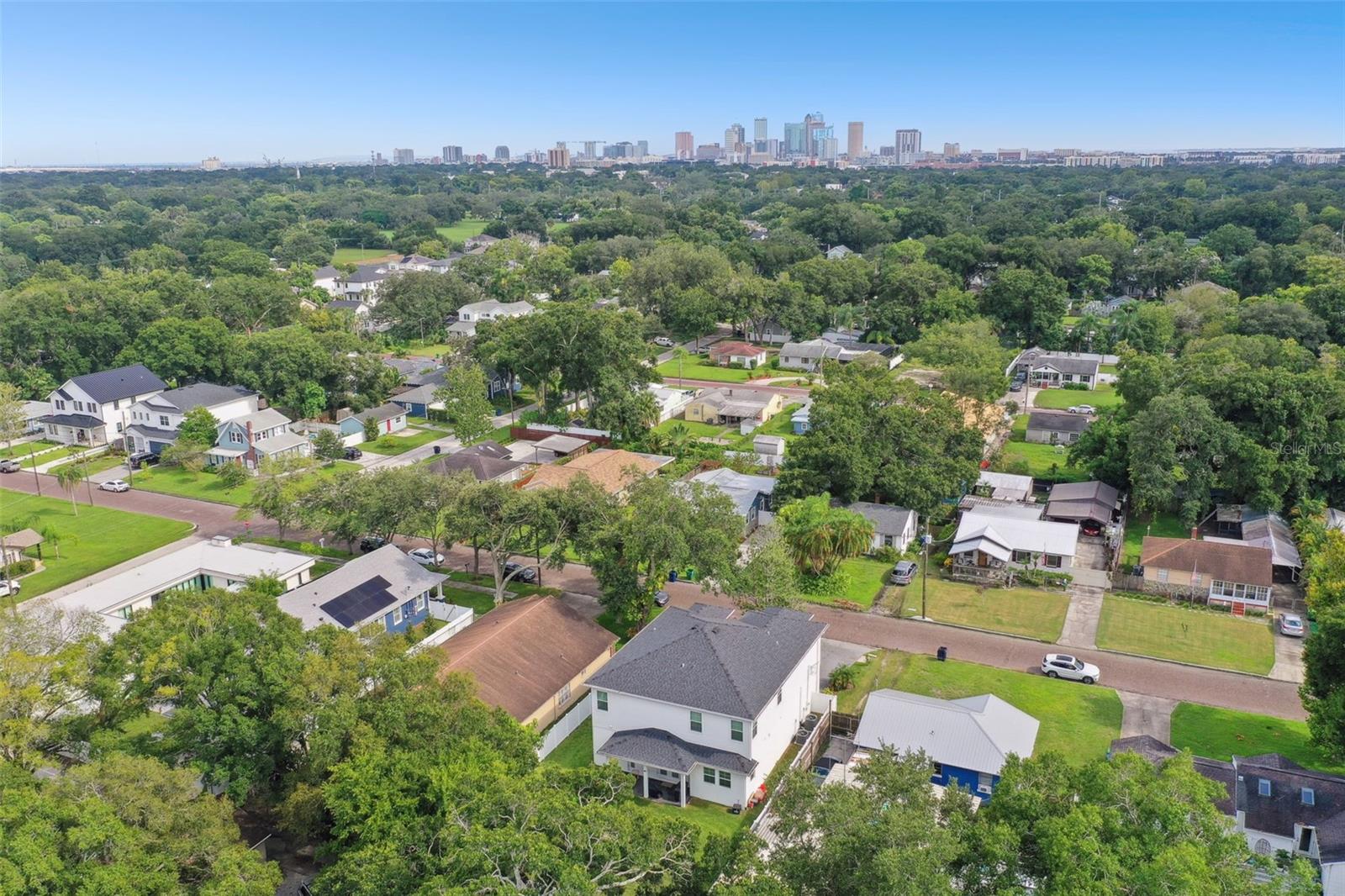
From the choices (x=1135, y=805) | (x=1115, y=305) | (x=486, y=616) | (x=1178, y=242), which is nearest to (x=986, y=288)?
(x=1115, y=305)

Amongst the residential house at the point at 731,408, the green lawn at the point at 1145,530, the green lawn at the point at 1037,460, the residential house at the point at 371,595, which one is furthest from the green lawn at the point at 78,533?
the green lawn at the point at 1145,530

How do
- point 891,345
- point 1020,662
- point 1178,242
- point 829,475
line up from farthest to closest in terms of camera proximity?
point 1178,242 < point 891,345 < point 829,475 < point 1020,662

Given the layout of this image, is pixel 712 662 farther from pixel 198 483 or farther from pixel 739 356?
pixel 739 356

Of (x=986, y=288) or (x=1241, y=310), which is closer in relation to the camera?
(x=1241, y=310)

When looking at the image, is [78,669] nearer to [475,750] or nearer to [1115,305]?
[475,750]

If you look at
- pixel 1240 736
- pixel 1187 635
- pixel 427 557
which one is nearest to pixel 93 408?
pixel 427 557

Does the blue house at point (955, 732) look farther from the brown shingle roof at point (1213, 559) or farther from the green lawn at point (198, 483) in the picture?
the green lawn at point (198, 483)
